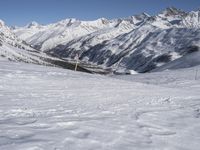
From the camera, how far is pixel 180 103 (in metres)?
20.4

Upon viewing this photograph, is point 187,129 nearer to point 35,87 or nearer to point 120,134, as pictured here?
point 120,134

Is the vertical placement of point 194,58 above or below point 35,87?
above

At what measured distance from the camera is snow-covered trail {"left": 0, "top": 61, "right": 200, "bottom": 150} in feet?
35.1

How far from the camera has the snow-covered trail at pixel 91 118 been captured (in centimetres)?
1070

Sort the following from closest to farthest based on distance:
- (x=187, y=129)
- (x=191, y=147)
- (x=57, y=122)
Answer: (x=191, y=147)
(x=57, y=122)
(x=187, y=129)

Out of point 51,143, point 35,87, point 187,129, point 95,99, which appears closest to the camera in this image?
point 51,143

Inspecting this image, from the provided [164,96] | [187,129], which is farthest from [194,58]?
[187,129]

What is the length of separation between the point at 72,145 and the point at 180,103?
11.4 metres

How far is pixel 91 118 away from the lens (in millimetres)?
14211

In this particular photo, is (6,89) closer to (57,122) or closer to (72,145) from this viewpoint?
(57,122)

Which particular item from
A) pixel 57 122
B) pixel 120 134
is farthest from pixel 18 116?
pixel 120 134

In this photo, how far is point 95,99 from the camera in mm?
19578

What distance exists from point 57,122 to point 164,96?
1120 cm

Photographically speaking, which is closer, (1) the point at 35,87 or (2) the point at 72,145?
(2) the point at 72,145
